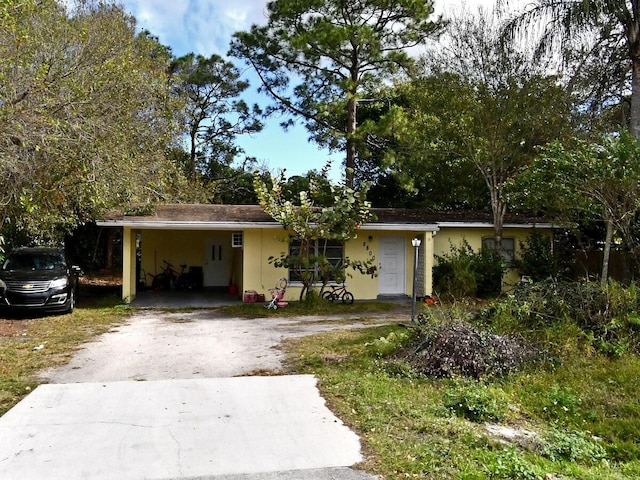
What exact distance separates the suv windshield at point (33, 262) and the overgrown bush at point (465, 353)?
29.7ft

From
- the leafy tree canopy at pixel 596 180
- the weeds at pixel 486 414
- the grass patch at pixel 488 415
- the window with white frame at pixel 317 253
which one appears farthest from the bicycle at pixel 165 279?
the leafy tree canopy at pixel 596 180

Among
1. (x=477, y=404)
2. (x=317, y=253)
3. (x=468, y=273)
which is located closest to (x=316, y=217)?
(x=317, y=253)

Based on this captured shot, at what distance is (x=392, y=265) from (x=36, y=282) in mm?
9456

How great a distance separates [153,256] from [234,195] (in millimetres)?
10344

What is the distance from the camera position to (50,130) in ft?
29.1

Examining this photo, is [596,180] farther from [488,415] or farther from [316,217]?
[316,217]

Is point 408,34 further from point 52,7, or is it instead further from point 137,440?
point 137,440

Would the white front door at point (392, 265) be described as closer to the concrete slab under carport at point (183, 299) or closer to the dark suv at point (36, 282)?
the concrete slab under carport at point (183, 299)

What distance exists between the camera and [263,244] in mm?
14062

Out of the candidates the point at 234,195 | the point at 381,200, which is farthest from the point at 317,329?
the point at 234,195

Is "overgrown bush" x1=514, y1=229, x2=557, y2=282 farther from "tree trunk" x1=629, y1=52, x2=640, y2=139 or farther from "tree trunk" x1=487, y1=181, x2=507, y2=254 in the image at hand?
"tree trunk" x1=629, y1=52, x2=640, y2=139

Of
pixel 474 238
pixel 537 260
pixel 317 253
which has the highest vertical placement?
pixel 474 238

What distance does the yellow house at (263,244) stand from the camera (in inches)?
531

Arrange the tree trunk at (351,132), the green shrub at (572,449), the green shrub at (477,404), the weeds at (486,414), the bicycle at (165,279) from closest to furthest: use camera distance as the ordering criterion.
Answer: the weeds at (486,414) → the green shrub at (572,449) → the green shrub at (477,404) → the bicycle at (165,279) → the tree trunk at (351,132)
